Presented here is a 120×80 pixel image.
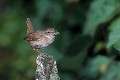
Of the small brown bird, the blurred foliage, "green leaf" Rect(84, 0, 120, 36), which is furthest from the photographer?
the blurred foliage

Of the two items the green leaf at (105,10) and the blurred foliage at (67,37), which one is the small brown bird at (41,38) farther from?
the green leaf at (105,10)

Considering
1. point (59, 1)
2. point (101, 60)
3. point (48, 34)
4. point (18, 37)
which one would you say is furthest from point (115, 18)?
point (18, 37)

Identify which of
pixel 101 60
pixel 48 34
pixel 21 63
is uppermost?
pixel 21 63

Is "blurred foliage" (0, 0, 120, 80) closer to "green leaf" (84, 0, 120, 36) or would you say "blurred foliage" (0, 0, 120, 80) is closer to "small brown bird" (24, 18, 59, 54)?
A: "green leaf" (84, 0, 120, 36)

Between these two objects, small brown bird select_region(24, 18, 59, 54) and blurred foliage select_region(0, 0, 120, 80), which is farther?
blurred foliage select_region(0, 0, 120, 80)

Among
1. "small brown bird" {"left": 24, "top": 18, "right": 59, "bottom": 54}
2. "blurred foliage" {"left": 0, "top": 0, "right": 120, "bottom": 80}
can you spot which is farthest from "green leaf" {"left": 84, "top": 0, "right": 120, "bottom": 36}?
"small brown bird" {"left": 24, "top": 18, "right": 59, "bottom": 54}

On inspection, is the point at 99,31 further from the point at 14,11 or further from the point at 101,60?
the point at 14,11

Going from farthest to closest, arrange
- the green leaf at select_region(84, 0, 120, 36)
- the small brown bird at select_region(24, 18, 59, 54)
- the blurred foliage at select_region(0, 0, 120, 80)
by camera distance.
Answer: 1. the blurred foliage at select_region(0, 0, 120, 80)
2. the green leaf at select_region(84, 0, 120, 36)
3. the small brown bird at select_region(24, 18, 59, 54)

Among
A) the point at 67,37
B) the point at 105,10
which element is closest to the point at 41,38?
the point at 105,10

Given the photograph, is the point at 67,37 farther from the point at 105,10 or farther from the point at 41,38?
the point at 41,38
